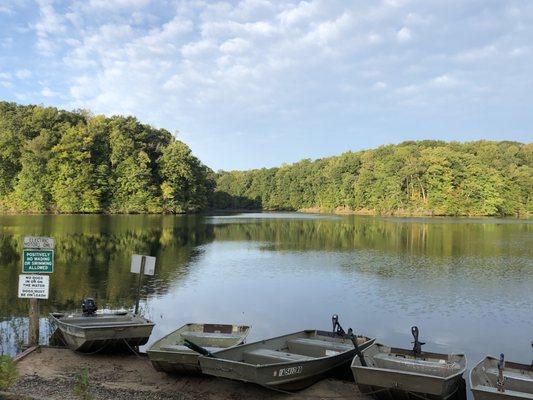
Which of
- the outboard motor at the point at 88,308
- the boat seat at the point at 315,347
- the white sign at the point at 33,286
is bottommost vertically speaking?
the boat seat at the point at 315,347

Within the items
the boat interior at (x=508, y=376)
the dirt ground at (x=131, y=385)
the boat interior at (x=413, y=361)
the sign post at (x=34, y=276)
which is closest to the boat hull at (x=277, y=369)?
the dirt ground at (x=131, y=385)

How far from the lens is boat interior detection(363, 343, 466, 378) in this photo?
8.98 metres

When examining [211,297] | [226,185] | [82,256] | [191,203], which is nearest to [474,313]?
[211,297]

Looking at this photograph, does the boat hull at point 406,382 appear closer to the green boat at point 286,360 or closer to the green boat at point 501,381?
the green boat at point 501,381

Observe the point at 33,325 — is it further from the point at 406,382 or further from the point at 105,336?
the point at 406,382

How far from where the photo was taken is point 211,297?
2033cm

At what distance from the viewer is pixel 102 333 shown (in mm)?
10609

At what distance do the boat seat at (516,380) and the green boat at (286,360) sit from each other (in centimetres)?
259

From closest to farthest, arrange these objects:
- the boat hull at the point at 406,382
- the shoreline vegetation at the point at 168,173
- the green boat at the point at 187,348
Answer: the boat hull at the point at 406,382 → the green boat at the point at 187,348 → the shoreline vegetation at the point at 168,173

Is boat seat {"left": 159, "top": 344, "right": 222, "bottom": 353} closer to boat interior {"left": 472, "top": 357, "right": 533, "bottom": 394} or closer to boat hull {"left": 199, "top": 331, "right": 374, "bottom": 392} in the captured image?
boat hull {"left": 199, "top": 331, "right": 374, "bottom": 392}

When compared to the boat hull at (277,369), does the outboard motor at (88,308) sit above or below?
above

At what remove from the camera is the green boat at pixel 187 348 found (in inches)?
368

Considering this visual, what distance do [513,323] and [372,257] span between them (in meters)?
16.2

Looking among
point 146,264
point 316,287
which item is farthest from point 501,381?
point 316,287
